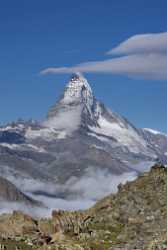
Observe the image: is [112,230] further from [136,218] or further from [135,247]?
[135,247]

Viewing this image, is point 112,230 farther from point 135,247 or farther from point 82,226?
point 135,247

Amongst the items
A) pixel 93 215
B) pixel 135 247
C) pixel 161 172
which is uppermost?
pixel 161 172

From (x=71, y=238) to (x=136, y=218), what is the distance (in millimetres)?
17725

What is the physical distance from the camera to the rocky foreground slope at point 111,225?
96.6 metres

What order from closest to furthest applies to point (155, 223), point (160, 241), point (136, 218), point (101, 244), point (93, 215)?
point (160, 241)
point (101, 244)
point (155, 223)
point (136, 218)
point (93, 215)

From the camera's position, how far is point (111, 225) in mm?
114500

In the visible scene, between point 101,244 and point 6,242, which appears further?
point 6,242

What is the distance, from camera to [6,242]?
374 ft

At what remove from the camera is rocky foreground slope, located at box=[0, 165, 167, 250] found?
9662cm

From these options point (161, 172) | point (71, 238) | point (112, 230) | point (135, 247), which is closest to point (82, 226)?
Result: point (112, 230)

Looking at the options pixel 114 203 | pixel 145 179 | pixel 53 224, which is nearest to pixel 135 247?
pixel 53 224

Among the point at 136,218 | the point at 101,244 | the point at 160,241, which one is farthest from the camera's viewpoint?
the point at 136,218

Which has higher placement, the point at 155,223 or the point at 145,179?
the point at 145,179

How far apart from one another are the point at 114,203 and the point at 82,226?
18.4m
